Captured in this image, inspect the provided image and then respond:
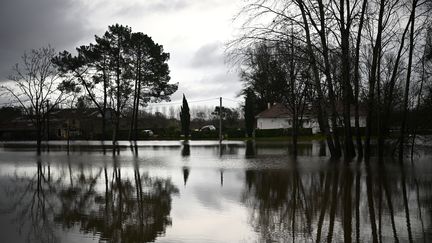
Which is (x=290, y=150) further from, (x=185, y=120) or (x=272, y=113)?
(x=185, y=120)

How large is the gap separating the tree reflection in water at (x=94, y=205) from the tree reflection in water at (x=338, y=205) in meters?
2.00

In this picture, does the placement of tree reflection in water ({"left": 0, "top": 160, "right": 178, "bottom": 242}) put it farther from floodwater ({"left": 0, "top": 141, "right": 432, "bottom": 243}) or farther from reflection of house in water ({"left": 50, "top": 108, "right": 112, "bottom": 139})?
reflection of house in water ({"left": 50, "top": 108, "right": 112, "bottom": 139})

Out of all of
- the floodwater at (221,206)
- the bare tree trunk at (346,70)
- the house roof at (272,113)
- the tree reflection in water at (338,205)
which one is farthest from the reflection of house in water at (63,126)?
the tree reflection in water at (338,205)

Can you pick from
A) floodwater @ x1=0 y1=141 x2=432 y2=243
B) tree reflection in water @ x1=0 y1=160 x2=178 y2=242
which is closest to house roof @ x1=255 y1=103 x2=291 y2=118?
floodwater @ x1=0 y1=141 x2=432 y2=243

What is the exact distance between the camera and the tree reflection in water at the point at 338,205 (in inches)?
288

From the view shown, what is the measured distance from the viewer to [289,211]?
9414 millimetres

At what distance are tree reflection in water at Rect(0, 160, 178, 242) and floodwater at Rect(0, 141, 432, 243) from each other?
2cm

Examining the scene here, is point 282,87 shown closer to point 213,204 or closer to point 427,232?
point 213,204

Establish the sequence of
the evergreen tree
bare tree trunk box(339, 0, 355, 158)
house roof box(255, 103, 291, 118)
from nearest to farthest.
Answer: bare tree trunk box(339, 0, 355, 158) < the evergreen tree < house roof box(255, 103, 291, 118)

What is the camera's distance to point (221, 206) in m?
10.3

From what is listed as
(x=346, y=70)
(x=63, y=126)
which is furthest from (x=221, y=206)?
(x=63, y=126)

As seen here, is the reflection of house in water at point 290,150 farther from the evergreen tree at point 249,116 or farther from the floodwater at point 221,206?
the evergreen tree at point 249,116

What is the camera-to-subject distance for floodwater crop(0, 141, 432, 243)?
7453 mm

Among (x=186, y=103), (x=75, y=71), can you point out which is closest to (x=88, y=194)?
(x=75, y=71)
